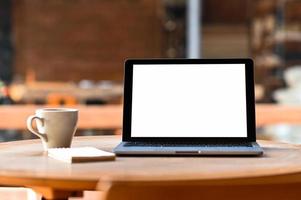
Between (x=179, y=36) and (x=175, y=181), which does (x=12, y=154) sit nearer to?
(x=175, y=181)

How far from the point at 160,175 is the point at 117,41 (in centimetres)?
491

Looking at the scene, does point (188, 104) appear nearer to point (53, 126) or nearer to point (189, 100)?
point (189, 100)

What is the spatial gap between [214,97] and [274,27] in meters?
3.71

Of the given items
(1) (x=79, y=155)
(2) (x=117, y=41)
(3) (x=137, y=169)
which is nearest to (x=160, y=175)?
(3) (x=137, y=169)

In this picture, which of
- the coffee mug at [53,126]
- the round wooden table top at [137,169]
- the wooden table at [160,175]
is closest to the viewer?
the wooden table at [160,175]

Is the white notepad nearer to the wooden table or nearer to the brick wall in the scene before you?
the wooden table

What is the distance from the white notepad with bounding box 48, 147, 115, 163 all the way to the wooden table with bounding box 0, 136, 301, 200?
0.02 m

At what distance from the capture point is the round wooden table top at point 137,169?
101 centimetres

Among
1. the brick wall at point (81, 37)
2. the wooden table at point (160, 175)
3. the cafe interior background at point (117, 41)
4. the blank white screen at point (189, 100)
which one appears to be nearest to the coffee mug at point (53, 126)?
the wooden table at point (160, 175)

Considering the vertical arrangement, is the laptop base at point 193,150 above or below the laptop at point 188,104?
below

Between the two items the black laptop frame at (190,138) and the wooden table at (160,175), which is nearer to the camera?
the wooden table at (160,175)

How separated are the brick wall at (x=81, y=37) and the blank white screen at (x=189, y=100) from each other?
169 inches

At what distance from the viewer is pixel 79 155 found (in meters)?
1.21

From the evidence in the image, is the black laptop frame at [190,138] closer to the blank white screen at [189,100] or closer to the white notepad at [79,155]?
the blank white screen at [189,100]
